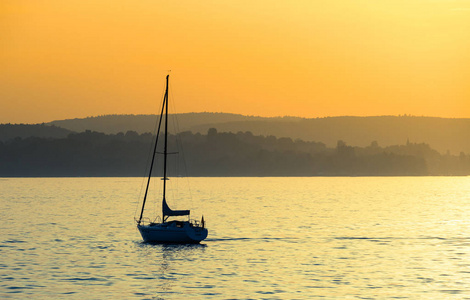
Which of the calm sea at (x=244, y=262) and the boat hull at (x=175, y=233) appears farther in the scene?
the boat hull at (x=175, y=233)

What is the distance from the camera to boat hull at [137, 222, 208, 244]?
78.6 m

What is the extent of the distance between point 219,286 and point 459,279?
18430 mm

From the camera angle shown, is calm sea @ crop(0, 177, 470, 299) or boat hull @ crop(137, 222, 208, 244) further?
boat hull @ crop(137, 222, 208, 244)

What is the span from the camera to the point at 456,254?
78.6 m

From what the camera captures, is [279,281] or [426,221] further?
[426,221]

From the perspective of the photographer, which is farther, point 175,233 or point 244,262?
point 175,233

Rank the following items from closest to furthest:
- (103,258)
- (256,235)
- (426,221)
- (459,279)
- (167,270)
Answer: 1. (459,279)
2. (167,270)
3. (103,258)
4. (256,235)
5. (426,221)

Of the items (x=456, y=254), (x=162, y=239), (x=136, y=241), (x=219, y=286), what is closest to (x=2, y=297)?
(x=219, y=286)

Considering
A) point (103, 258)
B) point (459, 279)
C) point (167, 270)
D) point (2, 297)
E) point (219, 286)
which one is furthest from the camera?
point (103, 258)

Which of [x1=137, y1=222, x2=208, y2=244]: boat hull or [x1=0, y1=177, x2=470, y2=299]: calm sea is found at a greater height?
[x1=137, y1=222, x2=208, y2=244]: boat hull

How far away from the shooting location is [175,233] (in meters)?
78.6

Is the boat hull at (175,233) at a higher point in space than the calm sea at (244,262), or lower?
Result: higher

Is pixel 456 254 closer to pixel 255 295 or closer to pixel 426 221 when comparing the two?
pixel 255 295

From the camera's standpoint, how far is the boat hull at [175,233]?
3095 inches
